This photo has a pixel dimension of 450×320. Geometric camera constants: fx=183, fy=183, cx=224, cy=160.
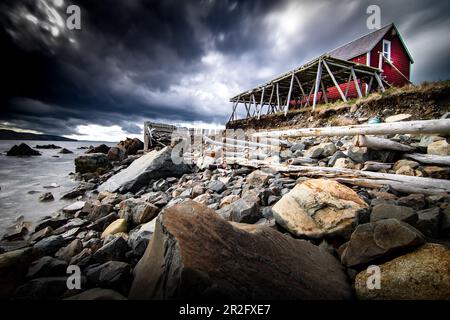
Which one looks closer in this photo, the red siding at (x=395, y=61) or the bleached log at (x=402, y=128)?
the bleached log at (x=402, y=128)

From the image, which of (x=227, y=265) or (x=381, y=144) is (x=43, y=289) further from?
(x=381, y=144)

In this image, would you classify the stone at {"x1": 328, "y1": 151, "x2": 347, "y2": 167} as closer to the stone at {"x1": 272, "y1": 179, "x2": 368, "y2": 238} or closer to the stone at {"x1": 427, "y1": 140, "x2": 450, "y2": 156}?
the stone at {"x1": 427, "y1": 140, "x2": 450, "y2": 156}

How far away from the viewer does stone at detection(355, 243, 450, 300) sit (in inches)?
45.9

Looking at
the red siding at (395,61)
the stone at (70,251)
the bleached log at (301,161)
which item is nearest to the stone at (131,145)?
the stone at (70,251)

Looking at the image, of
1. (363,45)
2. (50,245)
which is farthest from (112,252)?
(363,45)

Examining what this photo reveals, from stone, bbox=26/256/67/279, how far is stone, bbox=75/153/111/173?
370 inches

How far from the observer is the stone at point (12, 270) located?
5.38 ft

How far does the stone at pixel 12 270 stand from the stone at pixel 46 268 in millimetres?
62

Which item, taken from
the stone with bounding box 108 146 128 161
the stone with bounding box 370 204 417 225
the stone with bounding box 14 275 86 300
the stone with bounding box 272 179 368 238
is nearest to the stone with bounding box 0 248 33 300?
the stone with bounding box 14 275 86 300

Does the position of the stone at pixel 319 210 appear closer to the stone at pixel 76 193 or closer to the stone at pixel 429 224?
the stone at pixel 429 224

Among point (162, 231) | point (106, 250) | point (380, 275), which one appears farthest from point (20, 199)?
point (380, 275)
